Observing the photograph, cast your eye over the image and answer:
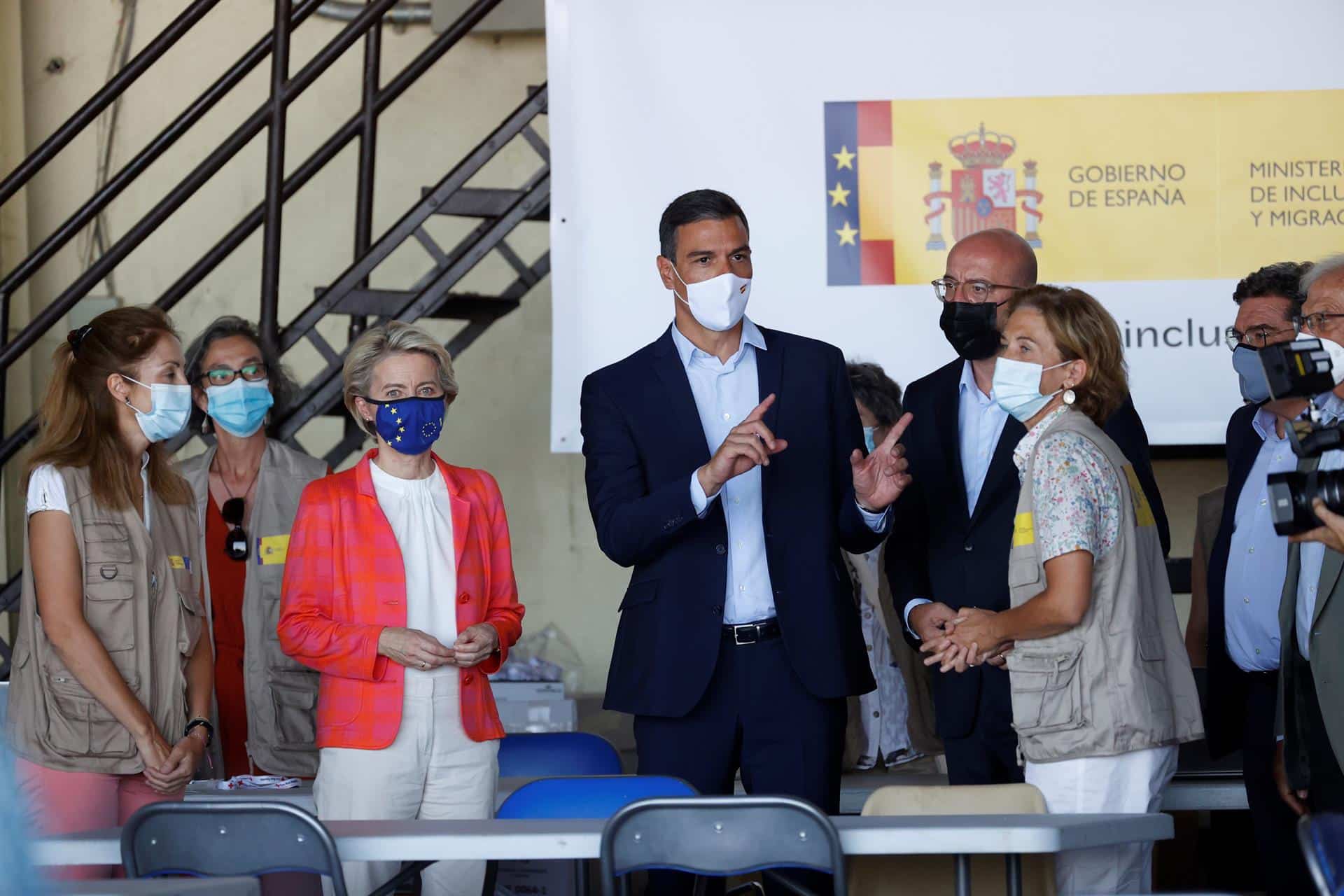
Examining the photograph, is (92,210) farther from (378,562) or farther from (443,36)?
(378,562)

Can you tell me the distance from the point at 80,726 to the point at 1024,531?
183 cm

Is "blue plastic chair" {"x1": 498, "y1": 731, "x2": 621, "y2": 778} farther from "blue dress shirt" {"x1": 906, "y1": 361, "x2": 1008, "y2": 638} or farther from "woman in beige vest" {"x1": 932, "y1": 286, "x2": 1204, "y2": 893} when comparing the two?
"woman in beige vest" {"x1": 932, "y1": 286, "x2": 1204, "y2": 893}

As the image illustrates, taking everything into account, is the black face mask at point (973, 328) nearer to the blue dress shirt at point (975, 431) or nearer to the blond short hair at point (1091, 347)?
the blue dress shirt at point (975, 431)

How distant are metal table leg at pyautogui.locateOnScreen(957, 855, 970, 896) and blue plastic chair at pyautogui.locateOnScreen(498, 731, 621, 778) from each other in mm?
1176

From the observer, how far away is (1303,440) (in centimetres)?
232

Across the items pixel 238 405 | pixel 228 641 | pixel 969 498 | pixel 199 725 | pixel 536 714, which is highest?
pixel 238 405

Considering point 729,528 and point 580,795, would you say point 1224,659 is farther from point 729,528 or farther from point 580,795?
point 580,795

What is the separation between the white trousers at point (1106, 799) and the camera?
251 cm

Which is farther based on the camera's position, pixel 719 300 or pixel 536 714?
pixel 536 714

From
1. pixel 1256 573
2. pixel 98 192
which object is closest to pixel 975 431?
pixel 1256 573

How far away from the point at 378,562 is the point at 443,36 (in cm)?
267

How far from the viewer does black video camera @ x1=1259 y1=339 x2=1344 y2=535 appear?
7.40 feet

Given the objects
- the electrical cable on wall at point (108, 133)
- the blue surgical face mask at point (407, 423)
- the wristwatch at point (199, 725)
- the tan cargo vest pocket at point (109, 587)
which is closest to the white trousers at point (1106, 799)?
the blue surgical face mask at point (407, 423)

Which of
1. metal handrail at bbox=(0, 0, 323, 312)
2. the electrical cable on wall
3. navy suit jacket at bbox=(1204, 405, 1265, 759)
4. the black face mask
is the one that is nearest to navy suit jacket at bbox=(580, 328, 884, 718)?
the black face mask
